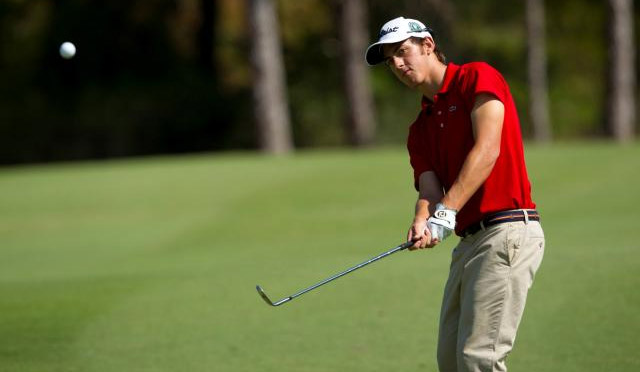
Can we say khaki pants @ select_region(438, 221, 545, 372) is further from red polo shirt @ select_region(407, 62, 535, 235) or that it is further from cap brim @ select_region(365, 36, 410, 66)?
cap brim @ select_region(365, 36, 410, 66)

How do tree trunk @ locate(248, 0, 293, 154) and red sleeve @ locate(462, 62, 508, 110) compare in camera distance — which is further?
tree trunk @ locate(248, 0, 293, 154)

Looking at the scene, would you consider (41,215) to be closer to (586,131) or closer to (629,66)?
(629,66)

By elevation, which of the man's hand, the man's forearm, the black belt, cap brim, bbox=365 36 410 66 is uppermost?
cap brim, bbox=365 36 410 66

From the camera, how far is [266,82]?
23688 mm

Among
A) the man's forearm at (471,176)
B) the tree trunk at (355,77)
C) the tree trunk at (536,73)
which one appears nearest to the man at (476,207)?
the man's forearm at (471,176)

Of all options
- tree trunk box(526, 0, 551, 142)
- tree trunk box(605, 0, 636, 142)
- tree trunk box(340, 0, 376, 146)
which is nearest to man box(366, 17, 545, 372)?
tree trunk box(605, 0, 636, 142)

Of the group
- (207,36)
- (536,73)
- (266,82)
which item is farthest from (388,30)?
(207,36)

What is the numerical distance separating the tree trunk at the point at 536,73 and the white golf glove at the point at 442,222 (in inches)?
1203

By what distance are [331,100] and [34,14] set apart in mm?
10972

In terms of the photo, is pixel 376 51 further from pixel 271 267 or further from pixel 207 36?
pixel 207 36

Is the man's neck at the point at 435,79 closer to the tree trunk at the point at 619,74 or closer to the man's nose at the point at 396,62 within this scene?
the man's nose at the point at 396,62

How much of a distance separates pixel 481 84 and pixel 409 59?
17.2 inches

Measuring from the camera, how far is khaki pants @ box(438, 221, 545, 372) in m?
4.79

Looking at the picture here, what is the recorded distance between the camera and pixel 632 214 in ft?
44.0
